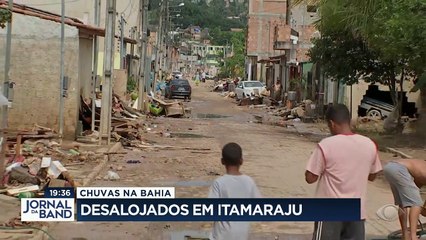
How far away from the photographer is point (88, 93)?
22.8 meters

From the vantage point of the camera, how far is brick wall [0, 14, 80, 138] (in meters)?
19.0

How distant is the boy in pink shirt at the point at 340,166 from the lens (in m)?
6.11

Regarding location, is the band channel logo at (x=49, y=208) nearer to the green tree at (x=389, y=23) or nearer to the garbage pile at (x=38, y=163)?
the garbage pile at (x=38, y=163)

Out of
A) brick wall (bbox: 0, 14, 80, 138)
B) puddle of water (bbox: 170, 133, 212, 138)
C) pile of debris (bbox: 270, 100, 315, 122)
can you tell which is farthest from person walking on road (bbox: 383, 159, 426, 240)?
pile of debris (bbox: 270, 100, 315, 122)

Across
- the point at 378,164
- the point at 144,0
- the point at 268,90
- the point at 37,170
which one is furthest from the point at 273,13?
the point at 378,164

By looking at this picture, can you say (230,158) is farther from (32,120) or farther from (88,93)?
(88,93)

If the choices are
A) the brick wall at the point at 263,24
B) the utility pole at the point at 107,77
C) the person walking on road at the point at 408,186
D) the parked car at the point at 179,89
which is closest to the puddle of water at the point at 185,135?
the utility pole at the point at 107,77

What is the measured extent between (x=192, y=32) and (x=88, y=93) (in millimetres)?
151493

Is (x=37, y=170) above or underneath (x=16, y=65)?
underneath

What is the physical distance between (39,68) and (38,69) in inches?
1.4

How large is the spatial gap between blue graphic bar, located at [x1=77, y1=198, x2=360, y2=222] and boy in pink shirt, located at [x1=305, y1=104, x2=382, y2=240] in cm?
76

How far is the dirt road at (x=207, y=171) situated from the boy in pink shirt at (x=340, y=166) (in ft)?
10.1

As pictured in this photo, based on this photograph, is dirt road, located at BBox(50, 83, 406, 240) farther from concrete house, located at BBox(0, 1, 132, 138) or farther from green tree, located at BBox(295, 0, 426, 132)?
green tree, located at BBox(295, 0, 426, 132)

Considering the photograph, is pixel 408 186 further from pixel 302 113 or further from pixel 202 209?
pixel 302 113
